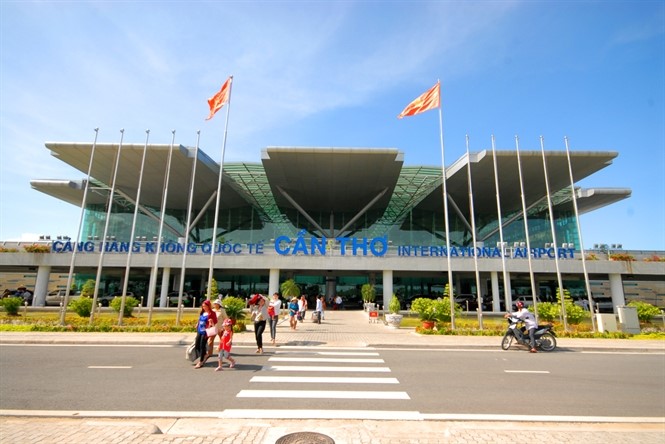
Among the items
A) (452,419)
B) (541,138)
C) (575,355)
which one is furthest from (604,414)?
(541,138)

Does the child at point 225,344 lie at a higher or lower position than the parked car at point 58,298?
lower

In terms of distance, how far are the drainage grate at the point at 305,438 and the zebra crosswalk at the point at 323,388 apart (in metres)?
0.98

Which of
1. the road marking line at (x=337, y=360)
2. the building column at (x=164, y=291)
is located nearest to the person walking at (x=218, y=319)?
the road marking line at (x=337, y=360)

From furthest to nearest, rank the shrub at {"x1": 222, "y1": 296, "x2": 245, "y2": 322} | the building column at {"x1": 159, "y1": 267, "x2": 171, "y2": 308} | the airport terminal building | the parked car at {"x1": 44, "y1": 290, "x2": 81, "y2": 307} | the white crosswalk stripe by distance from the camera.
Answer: the parked car at {"x1": 44, "y1": 290, "x2": 81, "y2": 307}
the airport terminal building
the building column at {"x1": 159, "y1": 267, "x2": 171, "y2": 308}
the shrub at {"x1": 222, "y1": 296, "x2": 245, "y2": 322}
the white crosswalk stripe

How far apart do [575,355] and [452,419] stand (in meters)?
10.2

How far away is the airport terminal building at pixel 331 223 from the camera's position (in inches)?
1344

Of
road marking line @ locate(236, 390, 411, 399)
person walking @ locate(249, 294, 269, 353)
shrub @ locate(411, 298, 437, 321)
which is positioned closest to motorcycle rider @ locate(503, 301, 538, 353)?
shrub @ locate(411, 298, 437, 321)

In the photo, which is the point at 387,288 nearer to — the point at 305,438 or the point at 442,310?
the point at 442,310

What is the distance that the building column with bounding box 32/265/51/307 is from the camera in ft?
110

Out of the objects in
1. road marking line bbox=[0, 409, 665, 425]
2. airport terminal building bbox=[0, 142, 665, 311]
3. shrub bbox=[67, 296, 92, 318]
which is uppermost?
airport terminal building bbox=[0, 142, 665, 311]

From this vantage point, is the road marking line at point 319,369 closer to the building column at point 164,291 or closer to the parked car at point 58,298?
the parked car at point 58,298

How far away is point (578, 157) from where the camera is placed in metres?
32.8

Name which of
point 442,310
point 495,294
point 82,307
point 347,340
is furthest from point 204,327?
point 495,294

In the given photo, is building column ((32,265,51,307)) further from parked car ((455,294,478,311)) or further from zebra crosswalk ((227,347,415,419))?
parked car ((455,294,478,311))
